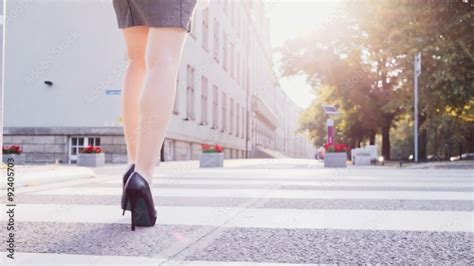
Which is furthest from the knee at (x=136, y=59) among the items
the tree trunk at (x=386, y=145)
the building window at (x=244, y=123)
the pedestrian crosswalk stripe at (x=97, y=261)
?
the building window at (x=244, y=123)

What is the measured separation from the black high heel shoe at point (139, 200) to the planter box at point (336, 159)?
11717 mm

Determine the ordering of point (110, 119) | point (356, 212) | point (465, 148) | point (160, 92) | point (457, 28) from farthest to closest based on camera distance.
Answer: point (465, 148) < point (110, 119) < point (457, 28) < point (356, 212) < point (160, 92)

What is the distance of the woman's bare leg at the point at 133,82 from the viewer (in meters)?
3.01

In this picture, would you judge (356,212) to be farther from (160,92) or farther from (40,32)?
(40,32)

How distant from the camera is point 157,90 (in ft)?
8.79

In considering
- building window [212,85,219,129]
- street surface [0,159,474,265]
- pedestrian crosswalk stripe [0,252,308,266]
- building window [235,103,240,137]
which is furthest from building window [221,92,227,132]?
pedestrian crosswalk stripe [0,252,308,266]

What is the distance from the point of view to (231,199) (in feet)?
12.8

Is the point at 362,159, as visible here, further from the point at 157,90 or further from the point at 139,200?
the point at 139,200

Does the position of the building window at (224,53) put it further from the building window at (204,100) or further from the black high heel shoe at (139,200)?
the black high heel shoe at (139,200)

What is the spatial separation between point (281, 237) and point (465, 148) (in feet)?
114

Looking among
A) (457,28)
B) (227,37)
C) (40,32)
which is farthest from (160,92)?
(227,37)

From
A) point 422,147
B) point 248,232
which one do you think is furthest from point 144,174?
point 422,147

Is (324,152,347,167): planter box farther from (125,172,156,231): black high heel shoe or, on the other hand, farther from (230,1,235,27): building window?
(230,1,235,27): building window

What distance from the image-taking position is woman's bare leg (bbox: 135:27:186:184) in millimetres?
2631
